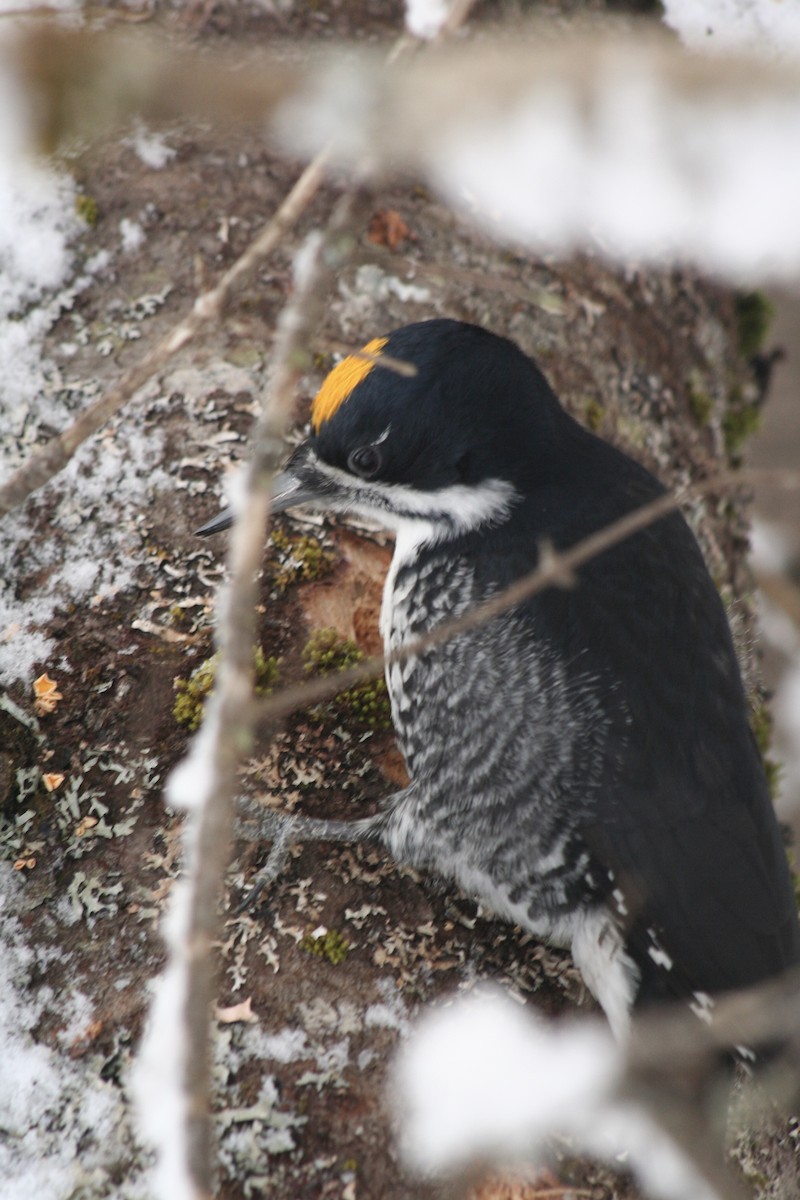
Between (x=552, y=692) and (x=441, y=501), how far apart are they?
1.79ft

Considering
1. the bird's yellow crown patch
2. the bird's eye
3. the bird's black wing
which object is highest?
the bird's yellow crown patch

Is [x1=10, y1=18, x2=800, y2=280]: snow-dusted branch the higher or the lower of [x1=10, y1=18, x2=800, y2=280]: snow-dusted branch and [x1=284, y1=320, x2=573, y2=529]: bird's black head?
the higher

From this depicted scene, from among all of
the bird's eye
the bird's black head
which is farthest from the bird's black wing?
the bird's eye

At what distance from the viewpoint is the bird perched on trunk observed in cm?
228

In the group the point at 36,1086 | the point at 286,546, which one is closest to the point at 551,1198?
the point at 36,1086

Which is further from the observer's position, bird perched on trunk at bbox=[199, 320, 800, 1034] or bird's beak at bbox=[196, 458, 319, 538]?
bird's beak at bbox=[196, 458, 319, 538]

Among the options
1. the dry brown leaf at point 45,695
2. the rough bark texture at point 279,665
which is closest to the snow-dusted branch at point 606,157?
the rough bark texture at point 279,665

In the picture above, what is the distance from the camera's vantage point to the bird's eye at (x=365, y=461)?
2561mm

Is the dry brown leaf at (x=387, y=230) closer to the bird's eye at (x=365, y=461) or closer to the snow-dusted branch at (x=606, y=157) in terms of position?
the snow-dusted branch at (x=606, y=157)

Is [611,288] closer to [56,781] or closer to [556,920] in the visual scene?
[556,920]

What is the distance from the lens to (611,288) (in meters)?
3.17

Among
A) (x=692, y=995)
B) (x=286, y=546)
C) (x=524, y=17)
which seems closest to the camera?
(x=692, y=995)

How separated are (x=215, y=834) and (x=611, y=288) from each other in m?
2.29

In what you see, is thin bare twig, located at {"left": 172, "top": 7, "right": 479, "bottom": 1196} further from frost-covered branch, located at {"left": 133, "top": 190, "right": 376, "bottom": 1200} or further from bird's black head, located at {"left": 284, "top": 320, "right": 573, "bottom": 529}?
bird's black head, located at {"left": 284, "top": 320, "right": 573, "bottom": 529}
